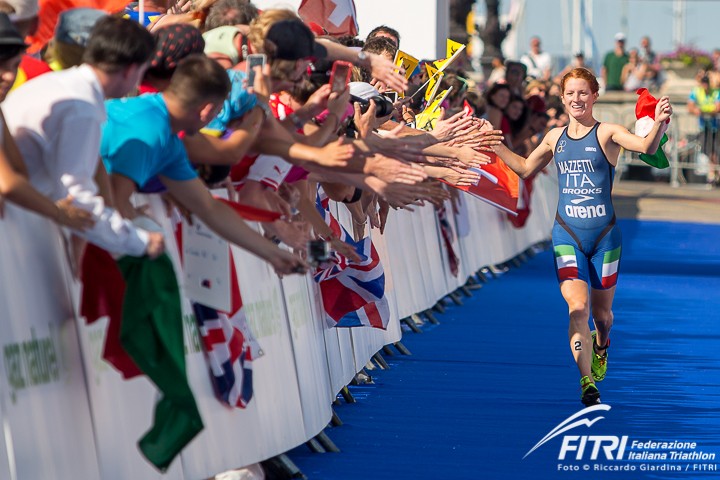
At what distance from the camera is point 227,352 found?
6926mm

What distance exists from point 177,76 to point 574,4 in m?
64.7

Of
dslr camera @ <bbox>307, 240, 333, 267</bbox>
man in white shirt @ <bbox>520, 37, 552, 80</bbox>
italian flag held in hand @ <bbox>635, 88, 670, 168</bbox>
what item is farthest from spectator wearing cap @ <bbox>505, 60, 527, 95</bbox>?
dslr camera @ <bbox>307, 240, 333, 267</bbox>

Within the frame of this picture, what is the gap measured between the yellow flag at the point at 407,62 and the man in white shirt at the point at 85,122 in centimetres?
613

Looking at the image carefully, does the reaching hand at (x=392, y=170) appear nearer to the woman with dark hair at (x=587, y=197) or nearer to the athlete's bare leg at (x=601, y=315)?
the woman with dark hair at (x=587, y=197)

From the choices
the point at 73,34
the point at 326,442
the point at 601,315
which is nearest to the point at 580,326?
the point at 601,315

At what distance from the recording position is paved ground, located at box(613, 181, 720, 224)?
32.1 m

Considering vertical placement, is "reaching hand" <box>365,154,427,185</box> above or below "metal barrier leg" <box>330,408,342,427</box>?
above

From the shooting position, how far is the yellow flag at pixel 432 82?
12156 millimetres

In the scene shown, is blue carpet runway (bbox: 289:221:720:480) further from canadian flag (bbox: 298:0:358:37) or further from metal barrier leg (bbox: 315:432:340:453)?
Result: canadian flag (bbox: 298:0:358:37)

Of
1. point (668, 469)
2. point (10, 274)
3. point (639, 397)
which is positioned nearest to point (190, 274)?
point (10, 274)

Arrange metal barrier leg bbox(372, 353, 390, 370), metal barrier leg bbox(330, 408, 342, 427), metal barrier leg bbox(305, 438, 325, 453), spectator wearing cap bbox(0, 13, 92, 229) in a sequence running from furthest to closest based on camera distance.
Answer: metal barrier leg bbox(372, 353, 390, 370)
metal barrier leg bbox(330, 408, 342, 427)
metal barrier leg bbox(305, 438, 325, 453)
spectator wearing cap bbox(0, 13, 92, 229)

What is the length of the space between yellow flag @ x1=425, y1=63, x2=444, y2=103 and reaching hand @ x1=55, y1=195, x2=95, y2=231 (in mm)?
7030

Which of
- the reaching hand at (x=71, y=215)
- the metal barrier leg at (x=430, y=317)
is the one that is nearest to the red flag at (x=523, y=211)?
the metal barrier leg at (x=430, y=317)

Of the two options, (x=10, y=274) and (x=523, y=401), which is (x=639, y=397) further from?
(x=10, y=274)
